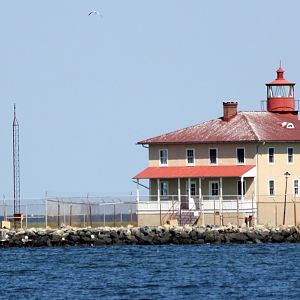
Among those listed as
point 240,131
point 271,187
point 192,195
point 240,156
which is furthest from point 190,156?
point 271,187

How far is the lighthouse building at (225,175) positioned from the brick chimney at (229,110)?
72cm

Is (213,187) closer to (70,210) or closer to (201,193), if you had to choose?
(201,193)

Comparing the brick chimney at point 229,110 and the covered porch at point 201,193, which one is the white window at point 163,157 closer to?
the covered porch at point 201,193

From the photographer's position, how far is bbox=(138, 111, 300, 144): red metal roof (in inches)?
4016

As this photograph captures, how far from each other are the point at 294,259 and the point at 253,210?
17.3 meters

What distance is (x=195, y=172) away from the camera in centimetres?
10156

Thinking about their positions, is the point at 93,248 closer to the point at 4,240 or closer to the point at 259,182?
the point at 4,240

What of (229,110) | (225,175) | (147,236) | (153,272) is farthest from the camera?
(229,110)

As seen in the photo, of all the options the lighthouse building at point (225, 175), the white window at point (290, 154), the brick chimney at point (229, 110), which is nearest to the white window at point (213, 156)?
the lighthouse building at point (225, 175)

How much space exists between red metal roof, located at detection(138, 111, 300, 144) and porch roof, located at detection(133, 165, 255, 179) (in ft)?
4.90

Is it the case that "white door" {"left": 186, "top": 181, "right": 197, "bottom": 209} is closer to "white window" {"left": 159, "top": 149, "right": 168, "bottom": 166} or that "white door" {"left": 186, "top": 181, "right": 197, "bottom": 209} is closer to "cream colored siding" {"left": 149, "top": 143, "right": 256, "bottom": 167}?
"cream colored siding" {"left": 149, "top": 143, "right": 256, "bottom": 167}

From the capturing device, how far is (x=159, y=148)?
4097 inches

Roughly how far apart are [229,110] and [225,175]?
6.84m

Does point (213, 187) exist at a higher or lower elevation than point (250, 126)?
lower
